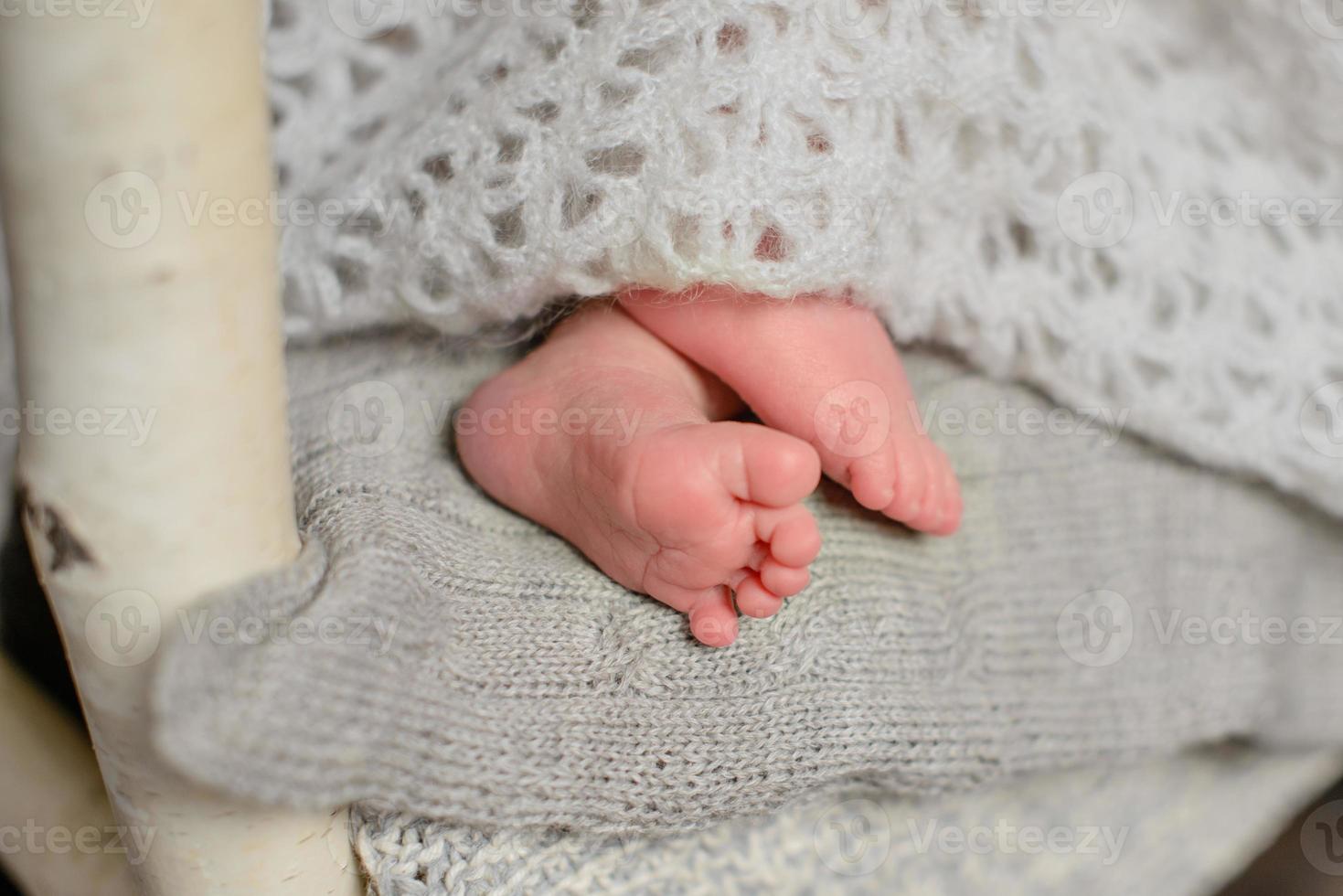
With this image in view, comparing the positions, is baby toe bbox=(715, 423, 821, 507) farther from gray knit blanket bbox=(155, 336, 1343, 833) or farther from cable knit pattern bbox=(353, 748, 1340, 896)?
cable knit pattern bbox=(353, 748, 1340, 896)

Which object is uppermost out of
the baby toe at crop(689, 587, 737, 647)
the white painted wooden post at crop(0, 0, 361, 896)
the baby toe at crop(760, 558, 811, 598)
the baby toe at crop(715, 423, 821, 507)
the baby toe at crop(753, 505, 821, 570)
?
the white painted wooden post at crop(0, 0, 361, 896)

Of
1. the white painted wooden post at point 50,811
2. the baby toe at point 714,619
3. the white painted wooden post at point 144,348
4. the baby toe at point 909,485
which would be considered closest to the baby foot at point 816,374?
the baby toe at point 909,485

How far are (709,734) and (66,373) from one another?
13.5 inches

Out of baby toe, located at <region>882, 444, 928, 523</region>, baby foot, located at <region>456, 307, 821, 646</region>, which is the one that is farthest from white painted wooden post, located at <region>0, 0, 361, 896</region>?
baby toe, located at <region>882, 444, 928, 523</region>

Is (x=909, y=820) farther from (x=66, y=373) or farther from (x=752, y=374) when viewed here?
(x=66, y=373)

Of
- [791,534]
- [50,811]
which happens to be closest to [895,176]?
[791,534]

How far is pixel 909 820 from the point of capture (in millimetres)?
708

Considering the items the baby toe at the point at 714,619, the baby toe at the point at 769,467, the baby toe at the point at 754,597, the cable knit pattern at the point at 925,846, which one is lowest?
the cable knit pattern at the point at 925,846

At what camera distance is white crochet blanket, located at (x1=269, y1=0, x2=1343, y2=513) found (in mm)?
551

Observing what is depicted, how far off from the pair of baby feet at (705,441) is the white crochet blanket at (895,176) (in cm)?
4

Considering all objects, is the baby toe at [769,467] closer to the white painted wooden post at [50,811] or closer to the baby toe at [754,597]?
the baby toe at [754,597]

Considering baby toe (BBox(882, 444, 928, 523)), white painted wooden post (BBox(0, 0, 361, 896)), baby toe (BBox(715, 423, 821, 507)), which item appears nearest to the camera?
white painted wooden post (BBox(0, 0, 361, 896))

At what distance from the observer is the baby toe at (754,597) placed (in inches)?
21.7

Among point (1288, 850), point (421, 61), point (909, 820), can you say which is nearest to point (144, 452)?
point (421, 61)
